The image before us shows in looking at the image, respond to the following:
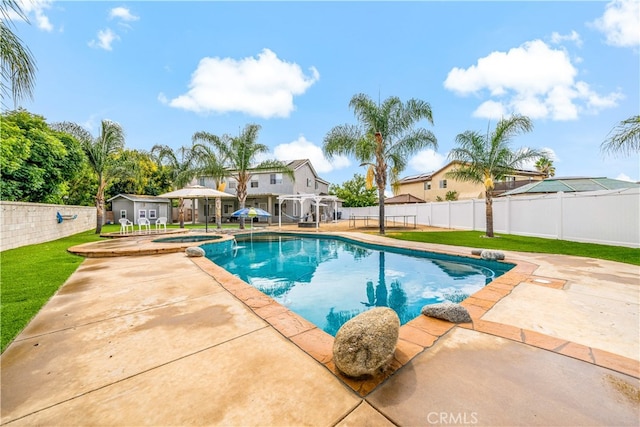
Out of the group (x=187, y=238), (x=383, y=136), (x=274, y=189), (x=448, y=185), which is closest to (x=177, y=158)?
(x=274, y=189)

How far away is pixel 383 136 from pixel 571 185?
1599 centimetres

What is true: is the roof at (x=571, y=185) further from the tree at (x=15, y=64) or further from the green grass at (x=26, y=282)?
the green grass at (x=26, y=282)

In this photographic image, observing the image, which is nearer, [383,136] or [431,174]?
[383,136]

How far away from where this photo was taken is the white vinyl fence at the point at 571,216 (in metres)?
8.95

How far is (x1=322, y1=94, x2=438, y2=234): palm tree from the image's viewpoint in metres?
14.7

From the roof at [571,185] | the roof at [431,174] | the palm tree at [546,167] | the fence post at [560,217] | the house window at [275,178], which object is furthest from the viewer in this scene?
the palm tree at [546,167]

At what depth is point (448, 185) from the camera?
31.1 meters

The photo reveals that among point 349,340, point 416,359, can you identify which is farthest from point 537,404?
point 349,340

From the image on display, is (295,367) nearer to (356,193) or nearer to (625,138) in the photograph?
(625,138)

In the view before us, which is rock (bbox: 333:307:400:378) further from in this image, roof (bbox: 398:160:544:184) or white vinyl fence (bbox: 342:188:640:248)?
roof (bbox: 398:160:544:184)

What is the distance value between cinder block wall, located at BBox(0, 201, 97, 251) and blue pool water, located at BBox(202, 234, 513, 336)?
644cm

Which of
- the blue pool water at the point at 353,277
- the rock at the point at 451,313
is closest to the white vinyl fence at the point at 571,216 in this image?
the blue pool water at the point at 353,277

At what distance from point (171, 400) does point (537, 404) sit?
2.72 meters

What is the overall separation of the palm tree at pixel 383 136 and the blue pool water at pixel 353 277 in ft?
19.4
